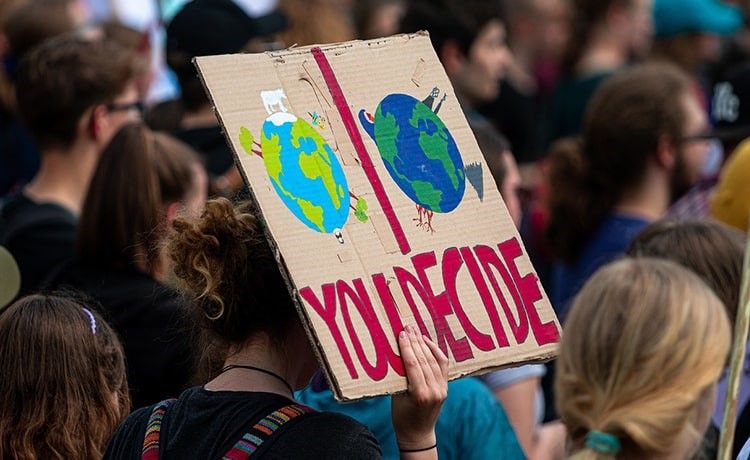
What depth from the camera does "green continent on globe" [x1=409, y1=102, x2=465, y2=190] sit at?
7.06 feet

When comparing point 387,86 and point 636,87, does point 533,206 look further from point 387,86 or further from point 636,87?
point 387,86

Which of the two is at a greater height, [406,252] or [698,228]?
[406,252]

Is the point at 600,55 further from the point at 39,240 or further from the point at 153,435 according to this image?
the point at 153,435

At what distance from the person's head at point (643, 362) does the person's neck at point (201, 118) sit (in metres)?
2.69

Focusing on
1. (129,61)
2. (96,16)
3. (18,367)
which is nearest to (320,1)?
(96,16)

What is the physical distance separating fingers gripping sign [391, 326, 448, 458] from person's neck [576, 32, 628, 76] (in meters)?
4.49

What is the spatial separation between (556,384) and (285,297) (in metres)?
0.50

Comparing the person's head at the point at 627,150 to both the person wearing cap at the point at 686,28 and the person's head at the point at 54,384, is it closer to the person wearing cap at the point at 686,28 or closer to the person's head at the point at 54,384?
the person wearing cap at the point at 686,28

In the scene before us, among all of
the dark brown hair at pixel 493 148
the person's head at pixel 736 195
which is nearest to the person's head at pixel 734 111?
the person's head at pixel 736 195

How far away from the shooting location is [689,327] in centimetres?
186

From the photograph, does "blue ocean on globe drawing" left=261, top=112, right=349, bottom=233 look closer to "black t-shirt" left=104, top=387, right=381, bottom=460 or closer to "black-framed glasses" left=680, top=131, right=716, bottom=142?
"black t-shirt" left=104, top=387, right=381, bottom=460

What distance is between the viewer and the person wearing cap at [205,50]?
436 cm

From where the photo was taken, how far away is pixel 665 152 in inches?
166

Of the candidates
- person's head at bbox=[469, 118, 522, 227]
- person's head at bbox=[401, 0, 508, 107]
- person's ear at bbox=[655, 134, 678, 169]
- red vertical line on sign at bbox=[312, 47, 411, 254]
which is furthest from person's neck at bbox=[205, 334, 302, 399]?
person's head at bbox=[401, 0, 508, 107]
